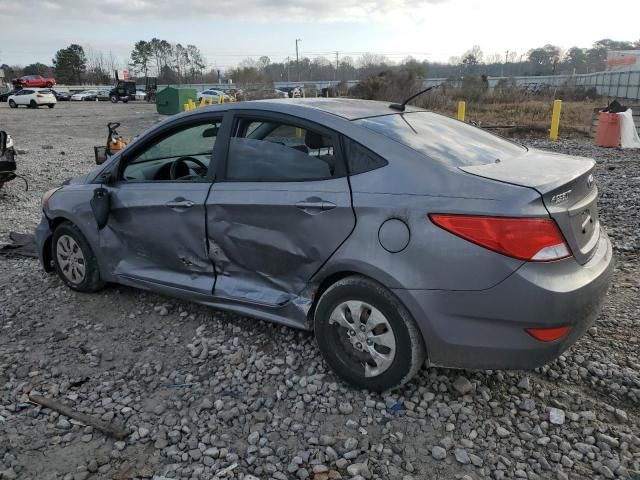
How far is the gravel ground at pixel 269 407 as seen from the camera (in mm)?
2586

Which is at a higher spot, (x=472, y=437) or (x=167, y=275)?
(x=167, y=275)

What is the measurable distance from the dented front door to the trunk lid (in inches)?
73.4

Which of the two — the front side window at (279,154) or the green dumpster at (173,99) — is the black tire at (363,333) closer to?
the front side window at (279,154)

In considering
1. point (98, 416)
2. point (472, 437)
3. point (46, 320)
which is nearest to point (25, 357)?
point (46, 320)

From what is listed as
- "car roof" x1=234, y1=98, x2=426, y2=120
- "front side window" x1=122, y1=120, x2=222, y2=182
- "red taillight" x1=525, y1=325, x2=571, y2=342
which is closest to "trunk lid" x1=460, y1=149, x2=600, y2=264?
"red taillight" x1=525, y1=325, x2=571, y2=342

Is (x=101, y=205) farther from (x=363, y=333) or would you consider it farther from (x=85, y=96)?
(x=85, y=96)

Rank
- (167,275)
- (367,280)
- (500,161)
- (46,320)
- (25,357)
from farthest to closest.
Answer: (46,320)
(167,275)
(25,357)
(500,161)
(367,280)

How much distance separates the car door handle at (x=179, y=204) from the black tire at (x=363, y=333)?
1.19 meters

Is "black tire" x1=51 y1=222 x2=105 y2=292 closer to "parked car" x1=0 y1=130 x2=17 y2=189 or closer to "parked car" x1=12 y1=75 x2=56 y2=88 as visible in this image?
"parked car" x1=0 y1=130 x2=17 y2=189

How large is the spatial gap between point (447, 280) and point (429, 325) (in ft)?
0.87

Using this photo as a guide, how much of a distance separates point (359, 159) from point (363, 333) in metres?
0.99

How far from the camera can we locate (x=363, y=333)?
2.99 m

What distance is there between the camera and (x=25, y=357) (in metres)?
3.68

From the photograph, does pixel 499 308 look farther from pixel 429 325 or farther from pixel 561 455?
pixel 561 455
